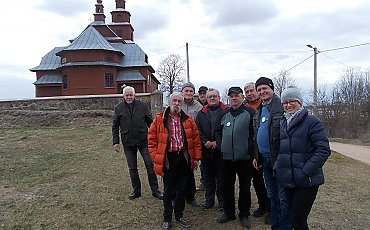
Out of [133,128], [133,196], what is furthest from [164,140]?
[133,196]

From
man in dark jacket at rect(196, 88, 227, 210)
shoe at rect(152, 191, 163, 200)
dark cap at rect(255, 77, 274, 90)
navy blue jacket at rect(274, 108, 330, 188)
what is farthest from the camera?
shoe at rect(152, 191, 163, 200)

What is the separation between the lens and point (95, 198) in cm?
611

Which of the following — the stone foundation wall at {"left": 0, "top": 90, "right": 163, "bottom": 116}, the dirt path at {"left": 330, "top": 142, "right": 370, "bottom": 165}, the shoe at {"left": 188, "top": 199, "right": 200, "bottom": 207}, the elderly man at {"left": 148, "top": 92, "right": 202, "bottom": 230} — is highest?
the stone foundation wall at {"left": 0, "top": 90, "right": 163, "bottom": 116}

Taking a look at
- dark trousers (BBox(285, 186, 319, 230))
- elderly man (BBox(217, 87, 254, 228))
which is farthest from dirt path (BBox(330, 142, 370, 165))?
dark trousers (BBox(285, 186, 319, 230))

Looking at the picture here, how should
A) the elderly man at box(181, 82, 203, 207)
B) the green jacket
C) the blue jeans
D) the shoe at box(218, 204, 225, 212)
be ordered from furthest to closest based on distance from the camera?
the elderly man at box(181, 82, 203, 207)
the shoe at box(218, 204, 225, 212)
the green jacket
the blue jeans

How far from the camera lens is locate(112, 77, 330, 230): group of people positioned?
3.45 m

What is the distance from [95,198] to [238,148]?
2.92m

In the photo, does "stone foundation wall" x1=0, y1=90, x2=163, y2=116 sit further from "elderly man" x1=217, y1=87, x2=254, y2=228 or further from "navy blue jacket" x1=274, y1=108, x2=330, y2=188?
"navy blue jacket" x1=274, y1=108, x2=330, y2=188

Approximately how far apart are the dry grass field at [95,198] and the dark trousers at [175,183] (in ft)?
0.80

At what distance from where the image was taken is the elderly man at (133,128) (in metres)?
5.86

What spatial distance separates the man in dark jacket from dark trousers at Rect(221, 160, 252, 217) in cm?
42

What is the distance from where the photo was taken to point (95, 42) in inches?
1323

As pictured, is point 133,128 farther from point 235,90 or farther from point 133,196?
point 235,90

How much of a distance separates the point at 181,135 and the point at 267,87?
4.38 ft
